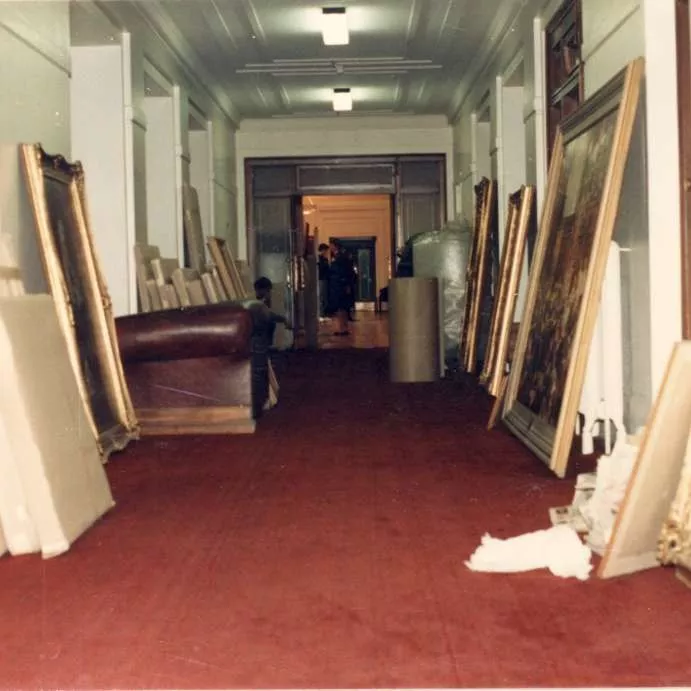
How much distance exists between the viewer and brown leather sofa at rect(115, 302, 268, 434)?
6.23m

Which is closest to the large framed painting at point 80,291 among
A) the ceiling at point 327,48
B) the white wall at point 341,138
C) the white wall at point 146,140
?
the white wall at point 146,140

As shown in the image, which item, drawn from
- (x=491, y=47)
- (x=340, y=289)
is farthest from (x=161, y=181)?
(x=340, y=289)

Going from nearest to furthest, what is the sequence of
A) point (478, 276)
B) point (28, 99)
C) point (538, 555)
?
point (538, 555) < point (28, 99) < point (478, 276)

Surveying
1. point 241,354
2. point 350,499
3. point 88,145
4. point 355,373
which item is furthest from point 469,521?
point 355,373

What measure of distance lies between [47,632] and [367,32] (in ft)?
27.0

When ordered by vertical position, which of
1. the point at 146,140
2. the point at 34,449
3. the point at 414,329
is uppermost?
the point at 146,140

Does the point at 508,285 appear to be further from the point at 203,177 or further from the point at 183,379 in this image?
the point at 203,177

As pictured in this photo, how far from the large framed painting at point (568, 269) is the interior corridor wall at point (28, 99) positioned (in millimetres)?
2617

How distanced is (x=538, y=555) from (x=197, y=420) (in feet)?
11.6

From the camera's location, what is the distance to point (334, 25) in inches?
346

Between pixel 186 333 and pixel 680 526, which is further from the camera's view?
pixel 186 333

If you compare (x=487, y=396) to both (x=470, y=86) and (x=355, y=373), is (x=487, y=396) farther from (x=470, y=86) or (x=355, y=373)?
(x=470, y=86)

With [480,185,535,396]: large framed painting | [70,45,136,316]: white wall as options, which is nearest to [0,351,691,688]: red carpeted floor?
[480,185,535,396]: large framed painting

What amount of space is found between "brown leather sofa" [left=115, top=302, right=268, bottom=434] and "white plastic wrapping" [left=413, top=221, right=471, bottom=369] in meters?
4.40
